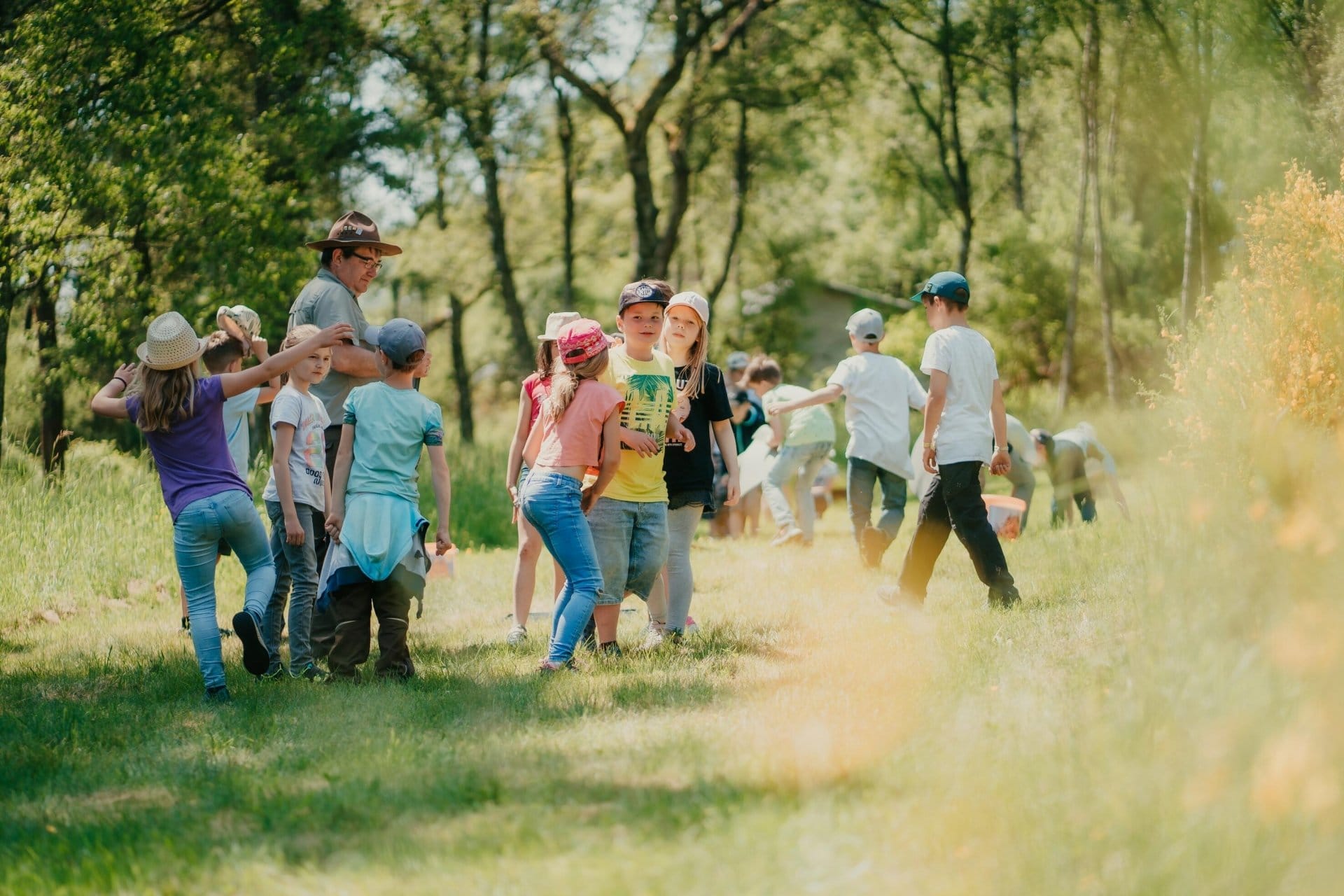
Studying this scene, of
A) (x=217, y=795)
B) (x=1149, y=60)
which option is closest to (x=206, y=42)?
(x=217, y=795)

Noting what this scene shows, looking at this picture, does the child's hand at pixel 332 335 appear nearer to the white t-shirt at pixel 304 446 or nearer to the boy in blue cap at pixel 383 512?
the boy in blue cap at pixel 383 512

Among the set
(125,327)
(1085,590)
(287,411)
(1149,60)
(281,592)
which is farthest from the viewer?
(1149,60)

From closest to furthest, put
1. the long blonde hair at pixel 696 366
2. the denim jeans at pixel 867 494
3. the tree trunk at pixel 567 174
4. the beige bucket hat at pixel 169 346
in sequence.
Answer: the beige bucket hat at pixel 169 346 < the long blonde hair at pixel 696 366 < the denim jeans at pixel 867 494 < the tree trunk at pixel 567 174

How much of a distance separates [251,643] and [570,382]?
6.43 feet

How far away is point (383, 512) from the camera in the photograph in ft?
20.4

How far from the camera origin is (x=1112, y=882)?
3092 millimetres

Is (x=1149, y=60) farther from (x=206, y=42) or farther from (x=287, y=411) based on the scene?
(x=287, y=411)

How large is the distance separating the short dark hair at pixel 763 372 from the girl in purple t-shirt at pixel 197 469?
803 centimetres

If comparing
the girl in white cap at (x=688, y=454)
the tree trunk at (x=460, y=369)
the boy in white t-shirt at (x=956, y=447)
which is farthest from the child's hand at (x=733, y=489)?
the tree trunk at (x=460, y=369)

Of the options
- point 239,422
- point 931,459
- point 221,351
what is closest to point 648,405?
point 931,459

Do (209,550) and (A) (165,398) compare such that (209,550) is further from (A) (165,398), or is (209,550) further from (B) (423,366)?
(B) (423,366)

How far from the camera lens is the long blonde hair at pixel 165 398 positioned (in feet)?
19.1

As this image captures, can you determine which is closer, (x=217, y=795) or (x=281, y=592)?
(x=217, y=795)

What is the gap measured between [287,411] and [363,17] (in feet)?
50.6
